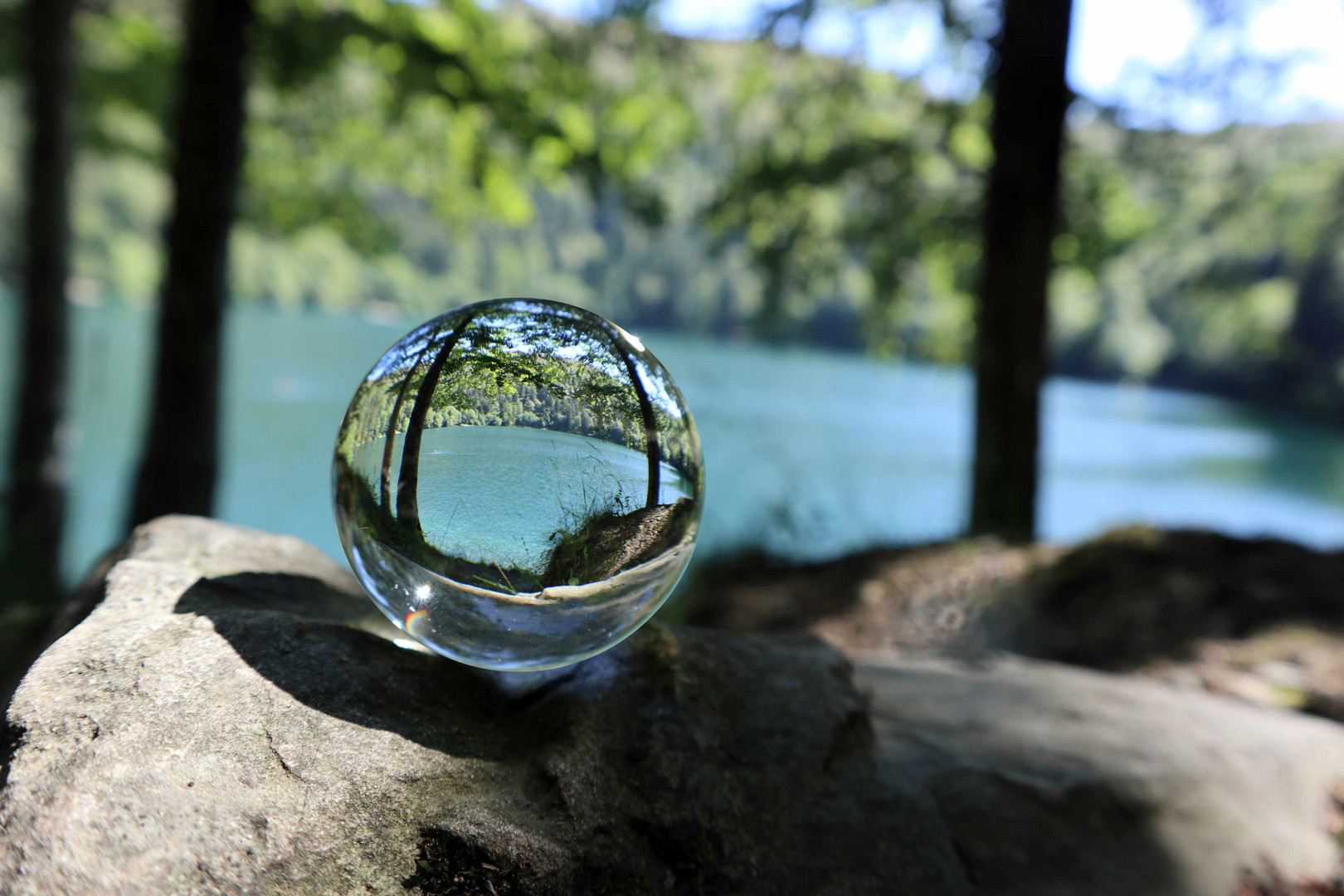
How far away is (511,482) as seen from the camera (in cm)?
176

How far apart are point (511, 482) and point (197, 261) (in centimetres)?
421

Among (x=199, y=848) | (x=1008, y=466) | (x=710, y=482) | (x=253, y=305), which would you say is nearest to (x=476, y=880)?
(x=199, y=848)

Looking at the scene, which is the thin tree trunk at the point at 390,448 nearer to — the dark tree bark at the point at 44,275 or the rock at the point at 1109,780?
the rock at the point at 1109,780

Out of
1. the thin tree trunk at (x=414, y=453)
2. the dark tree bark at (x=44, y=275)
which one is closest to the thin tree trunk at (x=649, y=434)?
the thin tree trunk at (x=414, y=453)

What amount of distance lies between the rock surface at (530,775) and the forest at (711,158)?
4528 mm

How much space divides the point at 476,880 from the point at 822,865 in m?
0.79

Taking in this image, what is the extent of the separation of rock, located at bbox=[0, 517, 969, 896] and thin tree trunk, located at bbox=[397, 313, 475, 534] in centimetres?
40

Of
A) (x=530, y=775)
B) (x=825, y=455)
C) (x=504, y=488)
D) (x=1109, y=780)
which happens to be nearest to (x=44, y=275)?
(x=504, y=488)

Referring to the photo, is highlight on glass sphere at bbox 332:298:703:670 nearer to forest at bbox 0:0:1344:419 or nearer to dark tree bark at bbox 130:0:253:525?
dark tree bark at bbox 130:0:253:525

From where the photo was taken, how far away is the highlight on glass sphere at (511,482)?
5.79 ft

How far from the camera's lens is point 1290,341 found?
25.2m

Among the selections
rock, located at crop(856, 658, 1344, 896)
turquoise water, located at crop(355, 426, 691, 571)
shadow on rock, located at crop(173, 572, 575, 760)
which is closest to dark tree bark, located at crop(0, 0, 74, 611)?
shadow on rock, located at crop(173, 572, 575, 760)

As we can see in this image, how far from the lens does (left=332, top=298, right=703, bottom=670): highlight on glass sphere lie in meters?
1.77

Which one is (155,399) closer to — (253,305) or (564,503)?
(564,503)
